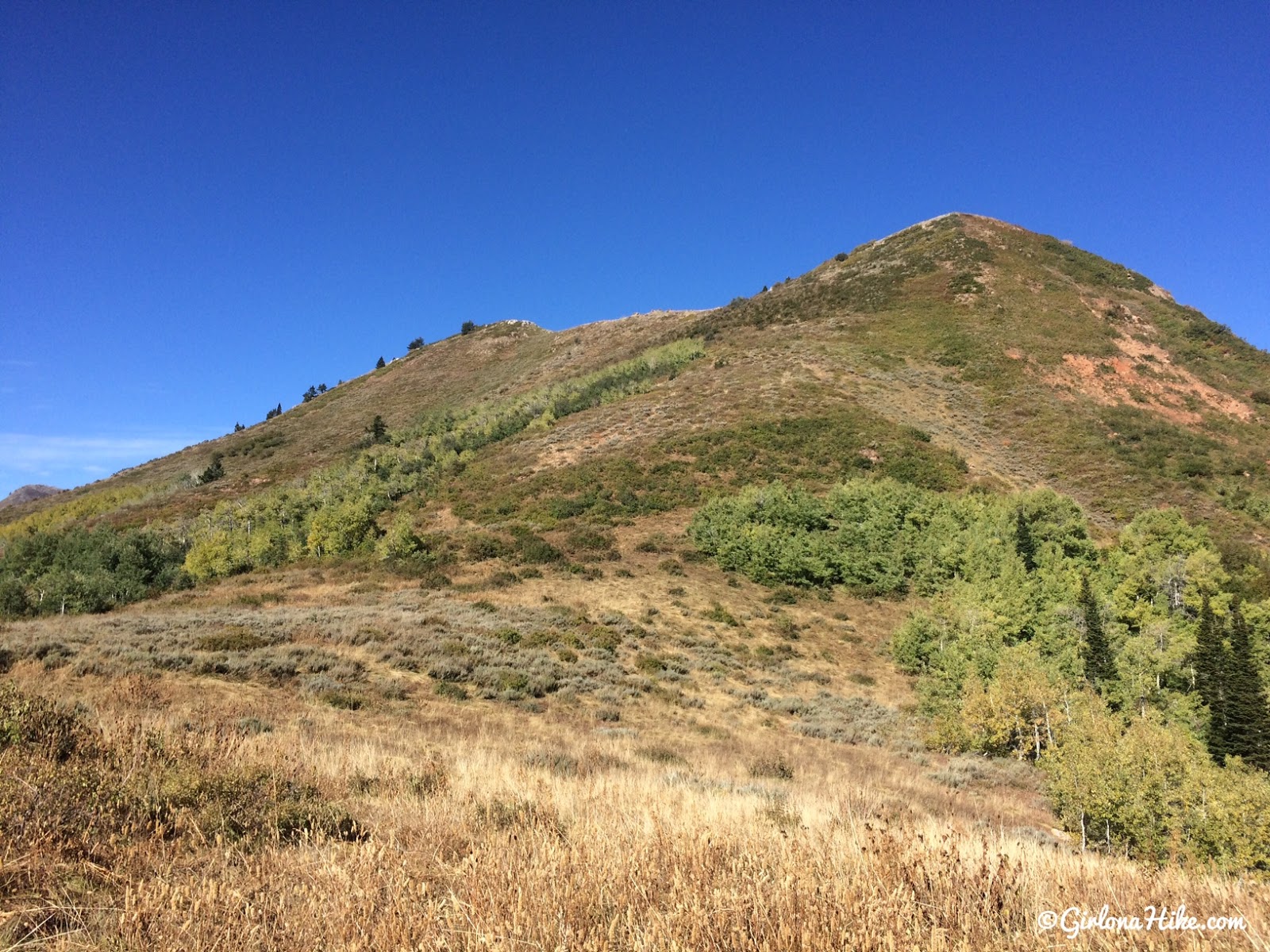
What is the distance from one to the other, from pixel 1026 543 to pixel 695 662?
12177mm

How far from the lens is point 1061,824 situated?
29.7 feet

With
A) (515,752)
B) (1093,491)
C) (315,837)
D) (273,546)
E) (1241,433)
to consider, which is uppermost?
(1241,433)

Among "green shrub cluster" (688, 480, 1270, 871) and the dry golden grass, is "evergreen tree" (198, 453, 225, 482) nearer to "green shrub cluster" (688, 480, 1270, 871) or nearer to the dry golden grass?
"green shrub cluster" (688, 480, 1270, 871)

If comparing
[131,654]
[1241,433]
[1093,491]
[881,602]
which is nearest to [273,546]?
[131,654]

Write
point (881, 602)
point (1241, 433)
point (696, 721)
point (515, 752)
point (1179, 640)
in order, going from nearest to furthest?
1. point (515, 752)
2. point (696, 721)
3. point (1179, 640)
4. point (881, 602)
5. point (1241, 433)

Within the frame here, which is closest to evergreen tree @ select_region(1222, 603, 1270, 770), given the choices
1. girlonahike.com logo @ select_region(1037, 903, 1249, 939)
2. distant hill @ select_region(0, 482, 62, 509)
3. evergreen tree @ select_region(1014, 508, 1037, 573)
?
evergreen tree @ select_region(1014, 508, 1037, 573)

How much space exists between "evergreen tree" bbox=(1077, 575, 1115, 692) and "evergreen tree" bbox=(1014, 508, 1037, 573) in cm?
339

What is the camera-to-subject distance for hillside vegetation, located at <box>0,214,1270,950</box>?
132 inches

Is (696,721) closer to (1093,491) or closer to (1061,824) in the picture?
(1061,824)

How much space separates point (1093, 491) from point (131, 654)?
124ft

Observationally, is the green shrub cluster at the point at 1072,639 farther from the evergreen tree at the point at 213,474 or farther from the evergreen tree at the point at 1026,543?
the evergreen tree at the point at 213,474

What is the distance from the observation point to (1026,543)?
68.2ft

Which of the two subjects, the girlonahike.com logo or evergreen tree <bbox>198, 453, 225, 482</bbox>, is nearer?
the girlonahike.com logo

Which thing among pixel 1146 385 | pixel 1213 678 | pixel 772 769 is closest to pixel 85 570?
pixel 772 769
